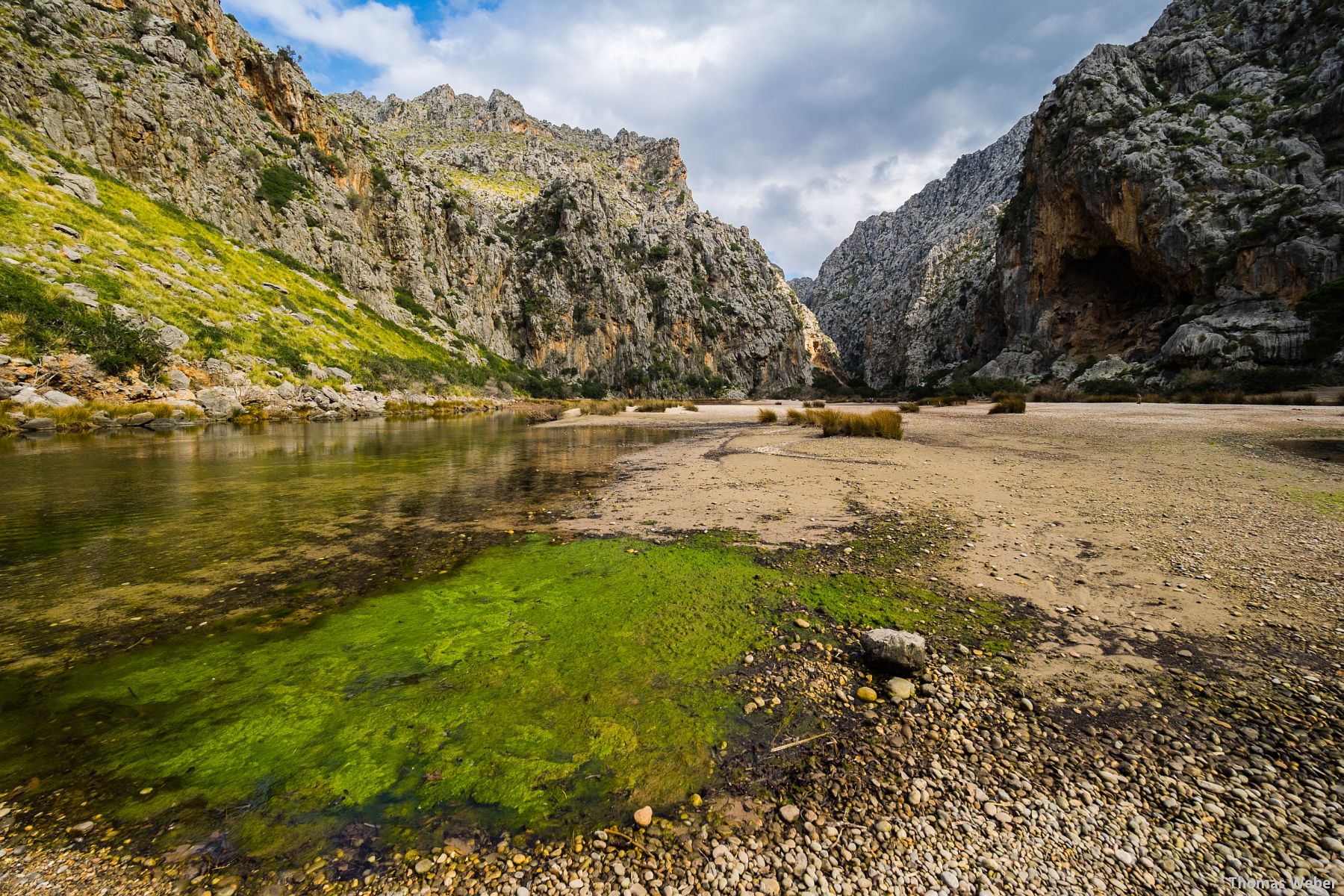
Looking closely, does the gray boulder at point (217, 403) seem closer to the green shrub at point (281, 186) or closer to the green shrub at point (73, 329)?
the green shrub at point (73, 329)

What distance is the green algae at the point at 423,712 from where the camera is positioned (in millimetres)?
2594

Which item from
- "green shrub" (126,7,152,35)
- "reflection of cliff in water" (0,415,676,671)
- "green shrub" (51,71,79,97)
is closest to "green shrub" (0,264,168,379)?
"reflection of cliff in water" (0,415,676,671)

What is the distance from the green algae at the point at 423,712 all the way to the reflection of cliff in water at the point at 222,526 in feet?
2.74

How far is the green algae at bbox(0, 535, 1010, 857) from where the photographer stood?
2.59m

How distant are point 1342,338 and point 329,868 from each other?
61.1 meters

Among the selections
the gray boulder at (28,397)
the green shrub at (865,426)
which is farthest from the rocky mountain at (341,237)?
the green shrub at (865,426)

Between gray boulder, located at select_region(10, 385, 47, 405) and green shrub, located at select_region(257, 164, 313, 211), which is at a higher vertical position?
green shrub, located at select_region(257, 164, 313, 211)

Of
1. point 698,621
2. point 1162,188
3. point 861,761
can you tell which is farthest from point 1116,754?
point 1162,188

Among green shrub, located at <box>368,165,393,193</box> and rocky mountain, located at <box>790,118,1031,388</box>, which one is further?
rocky mountain, located at <box>790,118,1031,388</box>

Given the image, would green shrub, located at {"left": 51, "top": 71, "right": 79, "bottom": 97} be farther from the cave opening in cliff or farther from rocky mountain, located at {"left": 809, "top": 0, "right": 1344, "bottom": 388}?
the cave opening in cliff

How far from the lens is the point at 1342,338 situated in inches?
1401

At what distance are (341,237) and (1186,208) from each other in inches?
3549

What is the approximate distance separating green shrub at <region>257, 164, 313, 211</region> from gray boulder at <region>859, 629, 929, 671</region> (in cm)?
6624

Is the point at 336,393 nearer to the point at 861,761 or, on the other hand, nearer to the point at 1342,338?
the point at 861,761
